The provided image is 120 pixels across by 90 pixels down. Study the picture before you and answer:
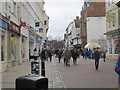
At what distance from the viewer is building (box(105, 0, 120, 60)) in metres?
32.2

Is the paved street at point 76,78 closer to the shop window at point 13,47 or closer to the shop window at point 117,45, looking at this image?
the shop window at point 13,47

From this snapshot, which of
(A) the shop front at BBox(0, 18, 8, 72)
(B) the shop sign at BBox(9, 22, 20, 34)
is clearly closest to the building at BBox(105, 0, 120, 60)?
(B) the shop sign at BBox(9, 22, 20, 34)

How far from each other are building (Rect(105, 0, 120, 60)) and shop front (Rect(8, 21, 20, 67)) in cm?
1324

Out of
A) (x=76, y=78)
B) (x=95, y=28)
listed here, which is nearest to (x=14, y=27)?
(x=76, y=78)

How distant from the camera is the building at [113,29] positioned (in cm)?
3225

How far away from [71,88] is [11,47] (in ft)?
44.6

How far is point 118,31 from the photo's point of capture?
31.5 meters

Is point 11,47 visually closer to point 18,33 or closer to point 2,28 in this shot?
point 18,33

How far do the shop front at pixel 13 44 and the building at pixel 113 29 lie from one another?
13.2m

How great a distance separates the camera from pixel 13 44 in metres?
23.3

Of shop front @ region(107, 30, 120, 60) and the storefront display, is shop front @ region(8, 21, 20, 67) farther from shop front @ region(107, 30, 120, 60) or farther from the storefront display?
shop front @ region(107, 30, 120, 60)

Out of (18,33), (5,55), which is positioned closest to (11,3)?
(18,33)

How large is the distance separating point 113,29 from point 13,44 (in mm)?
16091

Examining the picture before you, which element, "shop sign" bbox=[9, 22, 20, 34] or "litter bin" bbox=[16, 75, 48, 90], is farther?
"shop sign" bbox=[9, 22, 20, 34]
